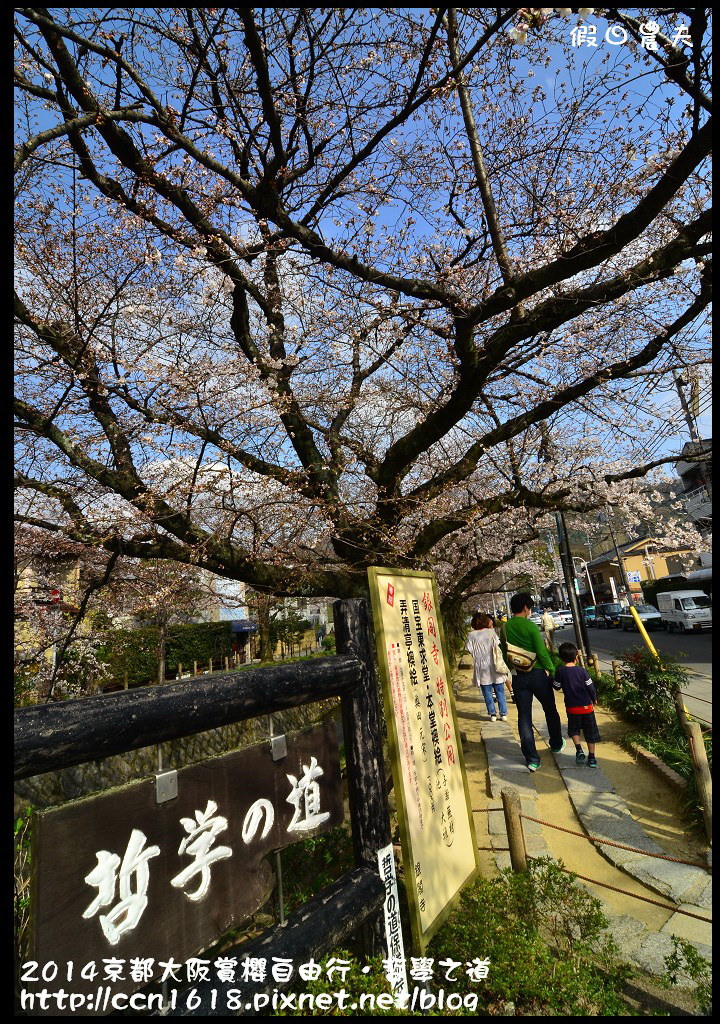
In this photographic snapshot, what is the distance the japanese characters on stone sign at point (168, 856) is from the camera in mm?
1370

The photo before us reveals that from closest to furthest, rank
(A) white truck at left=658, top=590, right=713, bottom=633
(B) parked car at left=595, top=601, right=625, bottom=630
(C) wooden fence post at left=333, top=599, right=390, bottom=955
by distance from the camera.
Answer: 1. (C) wooden fence post at left=333, top=599, right=390, bottom=955
2. (A) white truck at left=658, top=590, right=713, bottom=633
3. (B) parked car at left=595, top=601, right=625, bottom=630

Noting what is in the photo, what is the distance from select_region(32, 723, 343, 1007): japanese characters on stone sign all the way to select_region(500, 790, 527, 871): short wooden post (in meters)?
2.43

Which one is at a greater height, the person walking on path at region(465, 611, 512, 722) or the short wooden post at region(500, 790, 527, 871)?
the person walking on path at region(465, 611, 512, 722)

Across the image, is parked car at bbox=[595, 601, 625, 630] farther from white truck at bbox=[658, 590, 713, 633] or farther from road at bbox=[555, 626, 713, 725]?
white truck at bbox=[658, 590, 713, 633]

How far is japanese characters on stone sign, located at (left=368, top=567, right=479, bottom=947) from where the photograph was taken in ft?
8.70

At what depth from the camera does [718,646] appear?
6.20 ft

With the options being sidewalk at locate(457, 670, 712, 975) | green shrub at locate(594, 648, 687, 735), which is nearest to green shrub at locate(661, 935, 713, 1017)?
sidewalk at locate(457, 670, 712, 975)

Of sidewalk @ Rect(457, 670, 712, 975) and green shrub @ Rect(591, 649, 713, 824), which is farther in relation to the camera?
green shrub @ Rect(591, 649, 713, 824)

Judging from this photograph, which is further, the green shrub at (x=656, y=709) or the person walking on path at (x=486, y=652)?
the person walking on path at (x=486, y=652)

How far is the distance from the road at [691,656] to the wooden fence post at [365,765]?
7646 millimetres

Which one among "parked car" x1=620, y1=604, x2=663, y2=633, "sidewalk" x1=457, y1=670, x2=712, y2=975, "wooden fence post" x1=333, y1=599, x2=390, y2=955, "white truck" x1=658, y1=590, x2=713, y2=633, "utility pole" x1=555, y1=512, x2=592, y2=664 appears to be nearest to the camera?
"wooden fence post" x1=333, y1=599, x2=390, y2=955

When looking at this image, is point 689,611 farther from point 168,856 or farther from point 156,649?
point 168,856

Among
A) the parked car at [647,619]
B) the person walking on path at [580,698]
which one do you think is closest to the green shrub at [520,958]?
the person walking on path at [580,698]

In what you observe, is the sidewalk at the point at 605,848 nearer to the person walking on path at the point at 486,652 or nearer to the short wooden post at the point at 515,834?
the short wooden post at the point at 515,834
